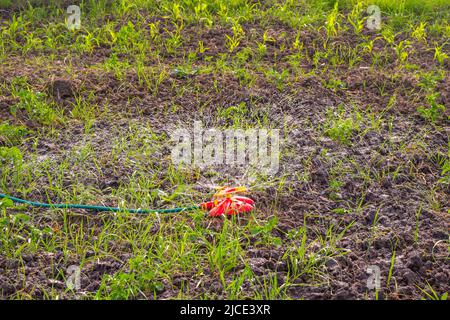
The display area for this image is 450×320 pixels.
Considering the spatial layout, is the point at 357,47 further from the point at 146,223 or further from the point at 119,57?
the point at 146,223

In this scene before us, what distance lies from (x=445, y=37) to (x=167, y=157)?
9.20ft

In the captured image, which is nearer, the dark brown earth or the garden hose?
the dark brown earth

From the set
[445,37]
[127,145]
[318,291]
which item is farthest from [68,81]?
[445,37]

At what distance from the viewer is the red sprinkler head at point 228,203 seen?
3.57 metres

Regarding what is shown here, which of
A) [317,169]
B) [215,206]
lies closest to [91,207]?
[215,206]

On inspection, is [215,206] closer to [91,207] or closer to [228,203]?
[228,203]

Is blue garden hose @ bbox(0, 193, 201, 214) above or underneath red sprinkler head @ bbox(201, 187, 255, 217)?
underneath

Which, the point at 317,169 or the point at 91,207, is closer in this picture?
the point at 91,207

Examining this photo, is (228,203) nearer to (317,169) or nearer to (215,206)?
(215,206)

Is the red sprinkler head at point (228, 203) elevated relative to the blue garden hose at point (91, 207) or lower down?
elevated

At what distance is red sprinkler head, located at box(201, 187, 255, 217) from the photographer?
357 centimetres

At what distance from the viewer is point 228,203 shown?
358 cm

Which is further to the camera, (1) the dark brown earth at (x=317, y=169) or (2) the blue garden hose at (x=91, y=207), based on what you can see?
(2) the blue garden hose at (x=91, y=207)

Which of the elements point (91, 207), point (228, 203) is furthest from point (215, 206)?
point (91, 207)
